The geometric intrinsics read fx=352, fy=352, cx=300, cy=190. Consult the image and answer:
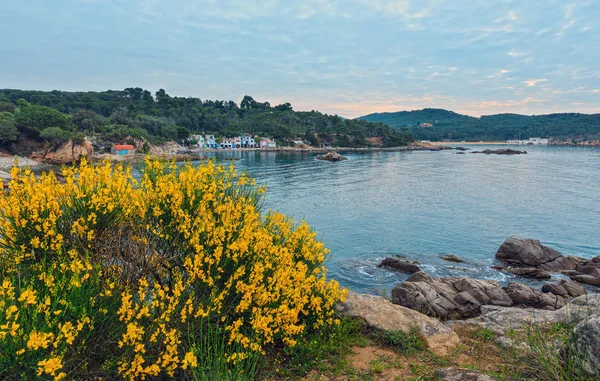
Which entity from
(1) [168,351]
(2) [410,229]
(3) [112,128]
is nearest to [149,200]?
(1) [168,351]

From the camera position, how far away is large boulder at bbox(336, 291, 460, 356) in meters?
9.97

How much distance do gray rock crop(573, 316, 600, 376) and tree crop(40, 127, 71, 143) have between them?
9671 centimetres

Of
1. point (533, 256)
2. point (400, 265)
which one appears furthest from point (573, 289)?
point (400, 265)

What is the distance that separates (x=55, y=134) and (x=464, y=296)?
92292 mm

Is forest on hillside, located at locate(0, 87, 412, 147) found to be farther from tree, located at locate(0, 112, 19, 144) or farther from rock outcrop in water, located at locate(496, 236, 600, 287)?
rock outcrop in water, located at locate(496, 236, 600, 287)

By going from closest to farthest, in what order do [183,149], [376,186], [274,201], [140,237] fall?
1. [140,237]
2. [274,201]
3. [376,186]
4. [183,149]

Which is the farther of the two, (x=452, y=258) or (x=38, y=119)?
(x=38, y=119)

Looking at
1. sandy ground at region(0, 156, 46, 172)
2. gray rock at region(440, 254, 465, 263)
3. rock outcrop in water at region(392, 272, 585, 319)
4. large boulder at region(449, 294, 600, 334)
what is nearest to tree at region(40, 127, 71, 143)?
sandy ground at region(0, 156, 46, 172)

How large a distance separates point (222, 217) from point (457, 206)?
1604 inches

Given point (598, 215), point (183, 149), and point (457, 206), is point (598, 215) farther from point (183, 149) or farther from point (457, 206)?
point (183, 149)

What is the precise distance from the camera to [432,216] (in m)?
38.7

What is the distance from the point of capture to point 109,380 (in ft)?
20.1

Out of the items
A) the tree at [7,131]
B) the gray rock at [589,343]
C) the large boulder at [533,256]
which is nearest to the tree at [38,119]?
the tree at [7,131]

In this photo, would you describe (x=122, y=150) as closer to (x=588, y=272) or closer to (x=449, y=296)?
(x=449, y=296)
